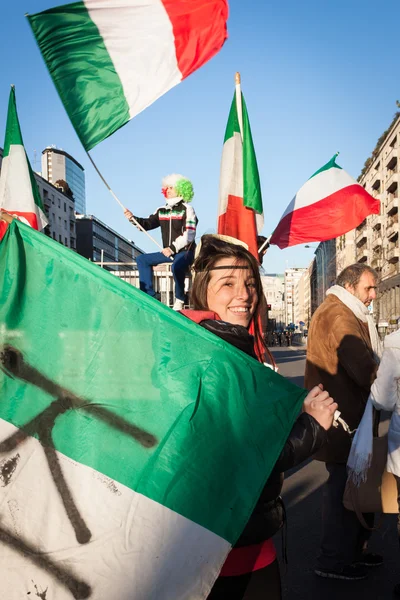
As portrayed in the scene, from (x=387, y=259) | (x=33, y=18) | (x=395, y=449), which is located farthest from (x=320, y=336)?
(x=387, y=259)

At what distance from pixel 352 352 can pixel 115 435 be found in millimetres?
2496

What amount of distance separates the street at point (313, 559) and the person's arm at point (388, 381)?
128 centimetres

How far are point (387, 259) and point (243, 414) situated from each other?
5884 centimetres

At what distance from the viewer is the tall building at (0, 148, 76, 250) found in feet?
262

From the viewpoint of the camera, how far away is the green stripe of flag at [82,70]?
13.9ft

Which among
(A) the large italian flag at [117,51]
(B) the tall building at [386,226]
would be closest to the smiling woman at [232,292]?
(A) the large italian flag at [117,51]

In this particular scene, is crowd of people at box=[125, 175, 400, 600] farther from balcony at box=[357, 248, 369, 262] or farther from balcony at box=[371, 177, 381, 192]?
balcony at box=[357, 248, 369, 262]

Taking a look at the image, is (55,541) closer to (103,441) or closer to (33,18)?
(103,441)

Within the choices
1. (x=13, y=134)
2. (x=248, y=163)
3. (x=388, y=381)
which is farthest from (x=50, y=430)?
(x=13, y=134)

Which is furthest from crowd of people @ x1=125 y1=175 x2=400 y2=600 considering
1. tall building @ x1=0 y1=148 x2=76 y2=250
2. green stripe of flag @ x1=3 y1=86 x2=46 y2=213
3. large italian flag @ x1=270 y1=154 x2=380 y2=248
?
tall building @ x1=0 y1=148 x2=76 y2=250

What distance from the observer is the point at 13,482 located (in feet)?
5.45

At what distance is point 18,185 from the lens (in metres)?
5.69

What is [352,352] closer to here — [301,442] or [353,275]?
[353,275]

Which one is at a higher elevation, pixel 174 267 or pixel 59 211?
pixel 59 211
